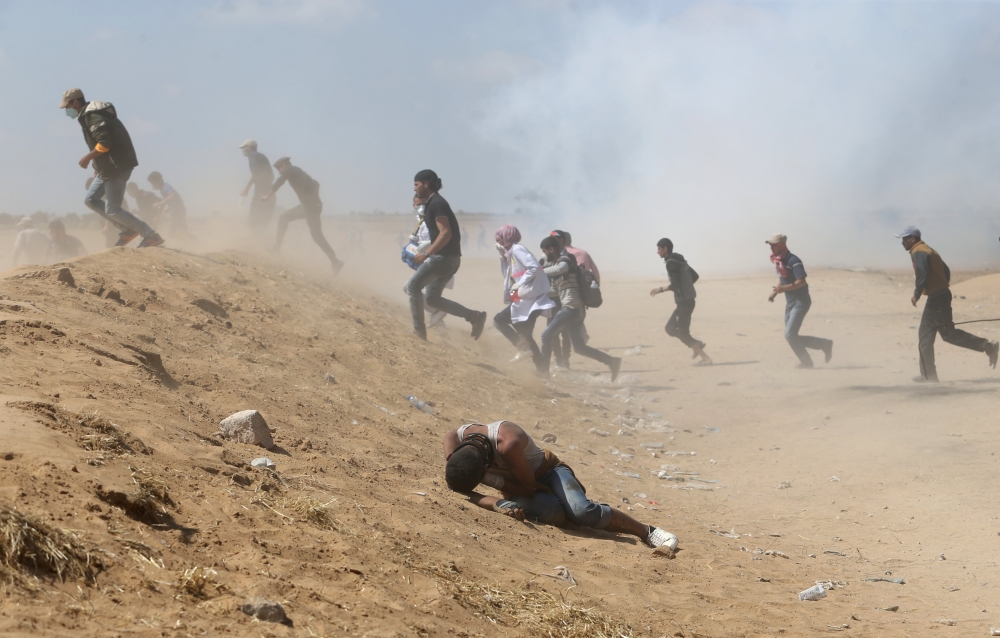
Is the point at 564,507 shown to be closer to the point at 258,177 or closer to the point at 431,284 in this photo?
the point at 431,284

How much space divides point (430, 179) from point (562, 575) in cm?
685

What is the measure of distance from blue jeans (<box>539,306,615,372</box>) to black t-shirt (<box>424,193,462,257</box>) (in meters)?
2.16

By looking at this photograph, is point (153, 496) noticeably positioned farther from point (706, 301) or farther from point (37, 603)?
point (706, 301)

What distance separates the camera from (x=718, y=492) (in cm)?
746

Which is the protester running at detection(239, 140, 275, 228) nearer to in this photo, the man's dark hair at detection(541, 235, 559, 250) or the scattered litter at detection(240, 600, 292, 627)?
the man's dark hair at detection(541, 235, 559, 250)

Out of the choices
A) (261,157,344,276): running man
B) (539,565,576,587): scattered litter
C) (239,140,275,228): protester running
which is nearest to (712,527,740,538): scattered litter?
(539,565,576,587): scattered litter

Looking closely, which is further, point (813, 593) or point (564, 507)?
point (564, 507)

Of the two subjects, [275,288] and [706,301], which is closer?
[275,288]

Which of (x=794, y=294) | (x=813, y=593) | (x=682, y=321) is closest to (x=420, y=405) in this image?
(x=813, y=593)

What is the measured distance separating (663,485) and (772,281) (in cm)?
1806

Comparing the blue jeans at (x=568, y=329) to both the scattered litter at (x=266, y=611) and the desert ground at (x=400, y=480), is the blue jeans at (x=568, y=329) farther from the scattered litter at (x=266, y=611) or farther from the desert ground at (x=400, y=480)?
the scattered litter at (x=266, y=611)

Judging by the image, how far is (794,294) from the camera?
503 inches

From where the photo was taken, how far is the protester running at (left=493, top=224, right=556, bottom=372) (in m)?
11.7

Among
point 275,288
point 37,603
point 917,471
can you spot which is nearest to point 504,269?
point 275,288
